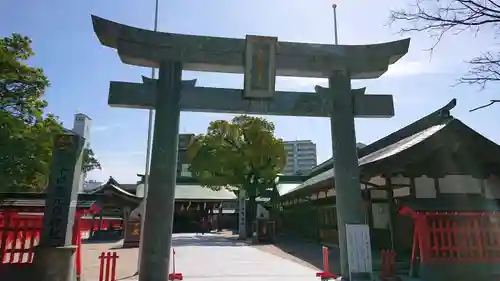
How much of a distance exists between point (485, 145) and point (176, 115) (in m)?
10.6

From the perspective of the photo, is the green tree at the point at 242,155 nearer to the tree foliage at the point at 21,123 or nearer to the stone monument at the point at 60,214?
the tree foliage at the point at 21,123

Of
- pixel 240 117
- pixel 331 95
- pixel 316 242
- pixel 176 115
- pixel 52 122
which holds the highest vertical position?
pixel 240 117

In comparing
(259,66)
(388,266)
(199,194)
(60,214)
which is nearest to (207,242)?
(199,194)

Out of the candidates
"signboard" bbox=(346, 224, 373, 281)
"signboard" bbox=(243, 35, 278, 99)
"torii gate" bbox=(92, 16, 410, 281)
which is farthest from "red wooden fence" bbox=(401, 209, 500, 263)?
"signboard" bbox=(243, 35, 278, 99)

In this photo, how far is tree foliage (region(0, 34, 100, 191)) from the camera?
13828mm

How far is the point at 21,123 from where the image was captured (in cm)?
1429

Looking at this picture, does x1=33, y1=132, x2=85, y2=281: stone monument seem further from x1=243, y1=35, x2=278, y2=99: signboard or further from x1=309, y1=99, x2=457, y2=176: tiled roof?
x1=309, y1=99, x2=457, y2=176: tiled roof

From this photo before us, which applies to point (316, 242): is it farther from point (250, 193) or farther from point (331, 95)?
point (331, 95)

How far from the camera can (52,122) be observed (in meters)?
15.8

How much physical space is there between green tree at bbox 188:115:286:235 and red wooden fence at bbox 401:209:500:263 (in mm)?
18522

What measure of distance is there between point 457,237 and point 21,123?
16.0 meters

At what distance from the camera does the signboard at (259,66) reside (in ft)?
28.7

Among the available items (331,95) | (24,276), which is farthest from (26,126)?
(331,95)

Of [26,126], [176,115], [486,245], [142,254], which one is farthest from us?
[26,126]
